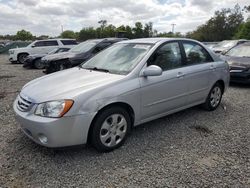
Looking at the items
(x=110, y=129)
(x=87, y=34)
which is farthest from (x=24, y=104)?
(x=87, y=34)

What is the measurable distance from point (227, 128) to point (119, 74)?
221 cm

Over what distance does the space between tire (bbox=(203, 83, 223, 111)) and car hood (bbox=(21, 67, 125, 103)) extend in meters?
2.41

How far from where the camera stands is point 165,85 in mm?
4172

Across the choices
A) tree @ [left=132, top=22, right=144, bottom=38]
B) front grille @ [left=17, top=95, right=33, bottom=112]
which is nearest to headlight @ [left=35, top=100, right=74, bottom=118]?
front grille @ [left=17, top=95, right=33, bottom=112]

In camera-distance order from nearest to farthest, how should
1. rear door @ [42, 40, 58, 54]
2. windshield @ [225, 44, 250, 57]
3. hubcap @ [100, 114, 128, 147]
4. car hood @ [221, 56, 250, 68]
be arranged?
hubcap @ [100, 114, 128, 147] → car hood @ [221, 56, 250, 68] → windshield @ [225, 44, 250, 57] → rear door @ [42, 40, 58, 54]

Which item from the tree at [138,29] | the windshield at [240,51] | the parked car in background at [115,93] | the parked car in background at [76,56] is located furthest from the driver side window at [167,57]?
the tree at [138,29]

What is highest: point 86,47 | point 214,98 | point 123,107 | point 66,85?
point 86,47

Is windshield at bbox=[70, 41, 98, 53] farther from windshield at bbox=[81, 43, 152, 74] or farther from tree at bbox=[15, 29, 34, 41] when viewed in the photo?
tree at bbox=[15, 29, 34, 41]

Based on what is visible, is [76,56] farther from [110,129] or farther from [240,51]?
[110,129]

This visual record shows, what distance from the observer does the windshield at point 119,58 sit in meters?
4.01

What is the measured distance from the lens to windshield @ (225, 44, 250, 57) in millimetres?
8762

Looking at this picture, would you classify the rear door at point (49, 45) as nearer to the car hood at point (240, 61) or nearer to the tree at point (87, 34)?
the car hood at point (240, 61)

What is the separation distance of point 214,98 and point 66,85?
3.31 meters

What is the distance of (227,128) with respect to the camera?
457cm
